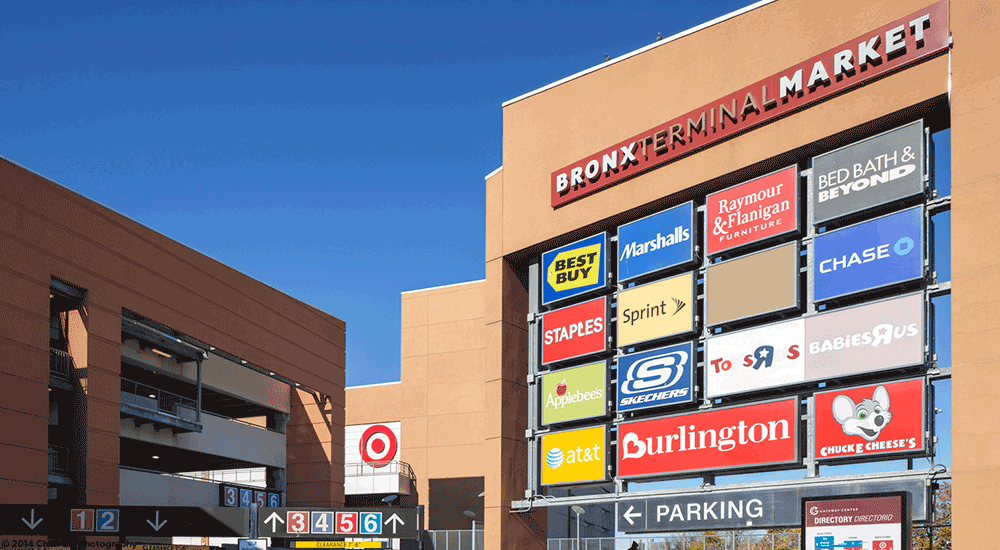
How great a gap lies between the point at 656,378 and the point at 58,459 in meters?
21.5

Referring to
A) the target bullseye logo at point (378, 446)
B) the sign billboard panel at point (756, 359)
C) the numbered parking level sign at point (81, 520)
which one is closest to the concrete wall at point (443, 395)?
the target bullseye logo at point (378, 446)

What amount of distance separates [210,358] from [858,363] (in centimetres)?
3287

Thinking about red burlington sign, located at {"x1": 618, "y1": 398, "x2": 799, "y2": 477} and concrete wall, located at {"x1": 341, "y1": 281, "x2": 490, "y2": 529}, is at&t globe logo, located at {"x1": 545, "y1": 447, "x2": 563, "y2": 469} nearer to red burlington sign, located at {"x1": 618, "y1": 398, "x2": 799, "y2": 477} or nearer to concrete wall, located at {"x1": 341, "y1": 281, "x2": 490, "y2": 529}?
red burlington sign, located at {"x1": 618, "y1": 398, "x2": 799, "y2": 477}

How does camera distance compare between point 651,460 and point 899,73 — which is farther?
point 651,460

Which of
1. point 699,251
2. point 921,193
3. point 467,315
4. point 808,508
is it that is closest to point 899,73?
point 921,193

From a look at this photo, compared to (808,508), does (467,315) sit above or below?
above

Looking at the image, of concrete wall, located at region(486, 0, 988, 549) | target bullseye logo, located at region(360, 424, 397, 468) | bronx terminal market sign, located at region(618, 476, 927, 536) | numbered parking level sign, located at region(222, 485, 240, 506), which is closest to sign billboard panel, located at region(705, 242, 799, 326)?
concrete wall, located at region(486, 0, 988, 549)

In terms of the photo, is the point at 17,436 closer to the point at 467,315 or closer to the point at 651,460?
the point at 651,460

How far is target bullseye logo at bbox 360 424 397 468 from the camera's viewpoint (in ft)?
216

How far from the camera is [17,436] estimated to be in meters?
33.4

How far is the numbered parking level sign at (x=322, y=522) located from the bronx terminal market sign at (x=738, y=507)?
976 cm

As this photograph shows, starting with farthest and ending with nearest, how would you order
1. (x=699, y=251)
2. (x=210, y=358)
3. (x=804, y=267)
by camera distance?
1. (x=210, y=358)
2. (x=699, y=251)
3. (x=804, y=267)

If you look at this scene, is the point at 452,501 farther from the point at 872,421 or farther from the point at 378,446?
the point at 872,421

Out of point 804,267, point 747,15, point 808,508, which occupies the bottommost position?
point 808,508
